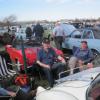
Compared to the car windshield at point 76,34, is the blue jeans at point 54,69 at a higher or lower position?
higher

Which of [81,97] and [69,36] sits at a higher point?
[81,97]

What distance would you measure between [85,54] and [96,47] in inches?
185

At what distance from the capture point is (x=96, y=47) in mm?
13562

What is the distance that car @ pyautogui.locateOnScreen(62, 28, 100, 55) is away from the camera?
45.0 ft

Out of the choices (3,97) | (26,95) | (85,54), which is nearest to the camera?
(3,97)

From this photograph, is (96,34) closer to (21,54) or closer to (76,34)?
(76,34)

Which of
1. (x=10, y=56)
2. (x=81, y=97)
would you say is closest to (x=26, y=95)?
(x=81, y=97)

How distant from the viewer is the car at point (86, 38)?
13.7 meters

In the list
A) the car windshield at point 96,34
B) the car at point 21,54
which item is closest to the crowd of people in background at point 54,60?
the car at point 21,54

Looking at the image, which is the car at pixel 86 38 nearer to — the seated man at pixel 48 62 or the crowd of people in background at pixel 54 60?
the crowd of people in background at pixel 54 60

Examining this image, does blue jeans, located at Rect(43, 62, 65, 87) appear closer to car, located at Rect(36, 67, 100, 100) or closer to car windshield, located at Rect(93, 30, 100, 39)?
car, located at Rect(36, 67, 100, 100)

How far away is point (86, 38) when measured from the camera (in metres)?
14.6

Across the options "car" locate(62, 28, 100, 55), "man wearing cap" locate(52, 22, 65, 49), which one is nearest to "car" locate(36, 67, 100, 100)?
"car" locate(62, 28, 100, 55)

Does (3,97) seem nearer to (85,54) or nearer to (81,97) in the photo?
(81,97)
